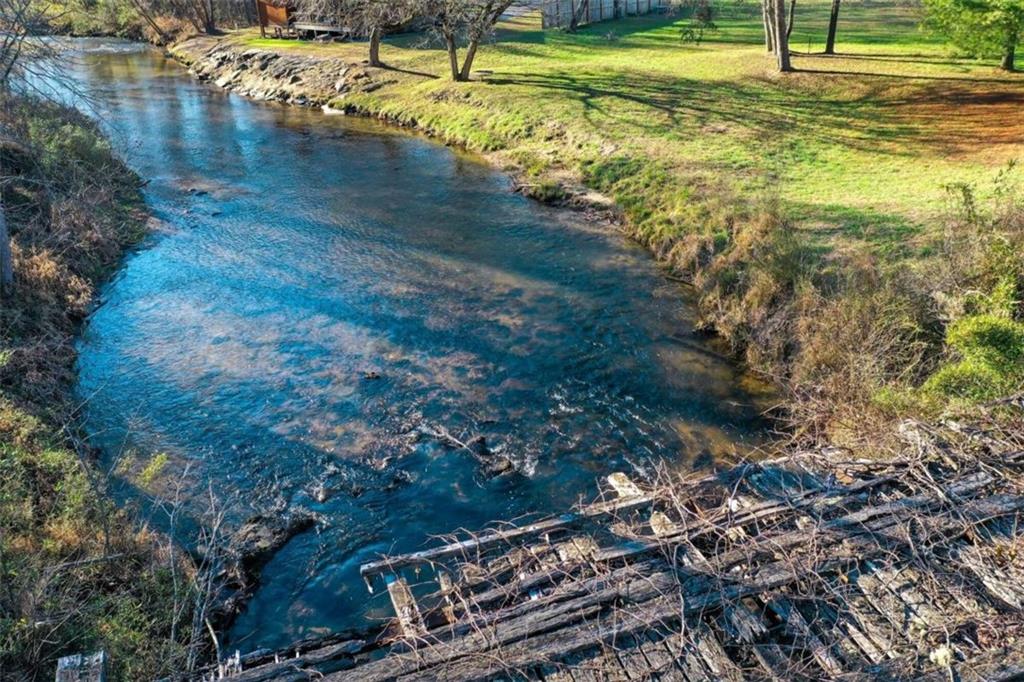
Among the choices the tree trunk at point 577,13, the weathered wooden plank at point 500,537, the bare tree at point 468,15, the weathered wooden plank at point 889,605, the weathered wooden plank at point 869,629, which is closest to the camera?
the weathered wooden plank at point 869,629

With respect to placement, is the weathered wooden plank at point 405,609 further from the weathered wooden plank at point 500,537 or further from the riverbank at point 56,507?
the riverbank at point 56,507

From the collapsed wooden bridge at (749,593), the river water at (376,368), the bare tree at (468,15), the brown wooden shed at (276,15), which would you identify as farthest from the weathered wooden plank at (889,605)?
the brown wooden shed at (276,15)

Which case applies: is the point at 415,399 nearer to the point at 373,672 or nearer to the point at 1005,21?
the point at 373,672

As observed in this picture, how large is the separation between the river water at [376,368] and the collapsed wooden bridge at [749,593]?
257cm

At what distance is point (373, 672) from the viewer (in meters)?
5.61

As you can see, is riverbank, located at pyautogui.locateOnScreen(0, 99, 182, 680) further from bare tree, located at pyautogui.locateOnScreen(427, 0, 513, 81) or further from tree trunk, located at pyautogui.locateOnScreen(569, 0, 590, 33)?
tree trunk, located at pyautogui.locateOnScreen(569, 0, 590, 33)

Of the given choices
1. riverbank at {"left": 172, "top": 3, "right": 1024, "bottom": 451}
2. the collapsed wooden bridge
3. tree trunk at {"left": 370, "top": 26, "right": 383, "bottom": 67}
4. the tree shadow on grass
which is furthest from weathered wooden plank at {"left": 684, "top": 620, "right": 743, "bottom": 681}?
tree trunk at {"left": 370, "top": 26, "right": 383, "bottom": 67}

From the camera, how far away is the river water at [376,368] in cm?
1008

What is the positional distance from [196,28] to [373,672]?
5093 cm

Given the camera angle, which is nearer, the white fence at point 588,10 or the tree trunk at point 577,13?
the tree trunk at point 577,13

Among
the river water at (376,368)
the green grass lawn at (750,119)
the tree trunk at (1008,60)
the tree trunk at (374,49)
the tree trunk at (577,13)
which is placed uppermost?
the tree trunk at (577,13)

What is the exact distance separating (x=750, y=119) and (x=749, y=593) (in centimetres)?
2026

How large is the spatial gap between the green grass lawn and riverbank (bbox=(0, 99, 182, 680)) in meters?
12.8

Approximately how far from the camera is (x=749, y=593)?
622 centimetres
